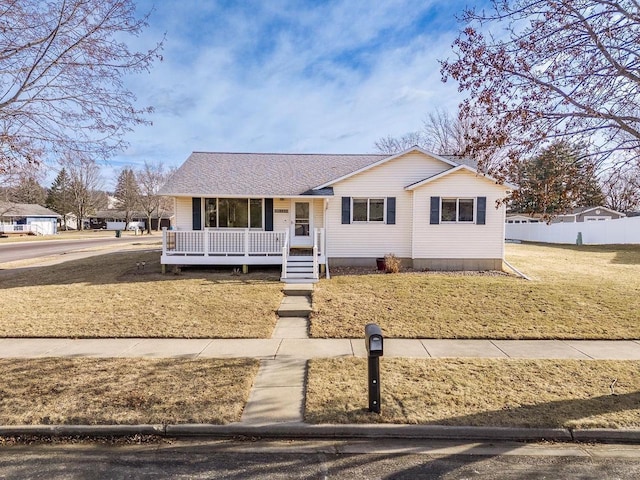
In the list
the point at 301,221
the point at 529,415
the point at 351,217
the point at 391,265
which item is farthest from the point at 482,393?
the point at 301,221

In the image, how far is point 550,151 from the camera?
568 centimetres

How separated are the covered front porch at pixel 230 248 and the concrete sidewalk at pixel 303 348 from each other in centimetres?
656

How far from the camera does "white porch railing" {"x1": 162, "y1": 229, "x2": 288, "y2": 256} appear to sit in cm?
1362

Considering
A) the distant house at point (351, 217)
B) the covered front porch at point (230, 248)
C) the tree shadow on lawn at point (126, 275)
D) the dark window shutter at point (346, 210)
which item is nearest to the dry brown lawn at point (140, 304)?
the tree shadow on lawn at point (126, 275)

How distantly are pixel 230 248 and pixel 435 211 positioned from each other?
26.0 ft

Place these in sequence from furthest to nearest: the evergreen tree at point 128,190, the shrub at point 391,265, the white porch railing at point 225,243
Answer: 1. the evergreen tree at point 128,190
2. the white porch railing at point 225,243
3. the shrub at point 391,265

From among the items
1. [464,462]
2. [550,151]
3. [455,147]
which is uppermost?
[455,147]

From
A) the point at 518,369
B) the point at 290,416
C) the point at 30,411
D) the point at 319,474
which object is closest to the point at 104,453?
the point at 30,411

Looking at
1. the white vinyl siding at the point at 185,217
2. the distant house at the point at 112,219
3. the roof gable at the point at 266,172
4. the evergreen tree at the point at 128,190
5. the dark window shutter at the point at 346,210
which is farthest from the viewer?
the distant house at the point at 112,219

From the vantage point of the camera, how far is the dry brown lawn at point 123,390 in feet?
13.4

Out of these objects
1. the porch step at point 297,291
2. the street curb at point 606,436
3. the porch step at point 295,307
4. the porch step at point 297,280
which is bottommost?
the street curb at point 606,436

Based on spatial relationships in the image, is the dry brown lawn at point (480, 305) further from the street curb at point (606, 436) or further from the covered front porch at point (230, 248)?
the street curb at point (606, 436)

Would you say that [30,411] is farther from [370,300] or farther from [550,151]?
[550,151]

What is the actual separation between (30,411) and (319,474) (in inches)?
135
